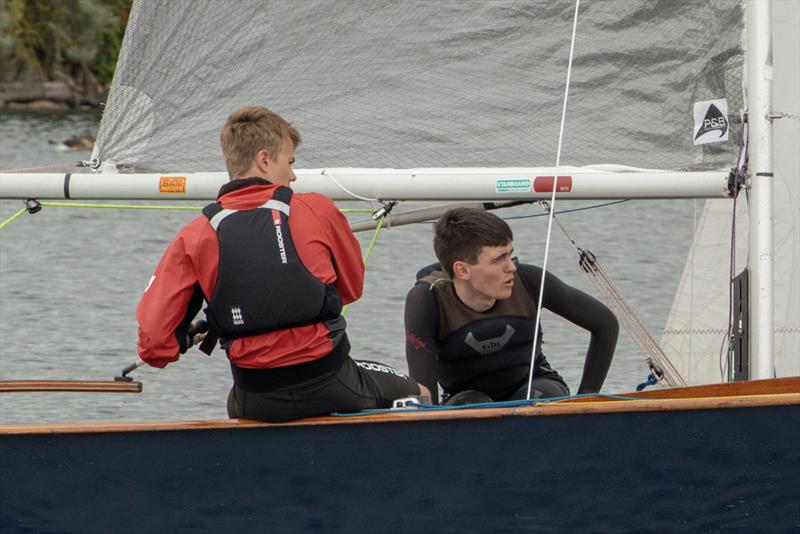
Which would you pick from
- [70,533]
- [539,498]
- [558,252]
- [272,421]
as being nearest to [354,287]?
[272,421]

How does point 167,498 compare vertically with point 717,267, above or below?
below

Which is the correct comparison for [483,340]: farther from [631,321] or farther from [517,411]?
[631,321]

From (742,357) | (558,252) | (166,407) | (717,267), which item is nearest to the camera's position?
(742,357)

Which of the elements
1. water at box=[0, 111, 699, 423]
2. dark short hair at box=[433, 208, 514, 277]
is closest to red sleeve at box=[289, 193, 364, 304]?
dark short hair at box=[433, 208, 514, 277]

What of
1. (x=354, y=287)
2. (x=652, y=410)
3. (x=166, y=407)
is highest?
(x=354, y=287)

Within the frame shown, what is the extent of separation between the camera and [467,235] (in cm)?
372

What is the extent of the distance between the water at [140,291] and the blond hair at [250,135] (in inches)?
132

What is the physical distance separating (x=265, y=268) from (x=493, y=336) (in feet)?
2.54

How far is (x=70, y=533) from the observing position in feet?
→ 11.7

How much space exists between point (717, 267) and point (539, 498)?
1.58 meters

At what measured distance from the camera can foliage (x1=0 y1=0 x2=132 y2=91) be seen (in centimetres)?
3831

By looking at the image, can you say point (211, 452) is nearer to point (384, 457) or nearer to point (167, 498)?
point (167, 498)

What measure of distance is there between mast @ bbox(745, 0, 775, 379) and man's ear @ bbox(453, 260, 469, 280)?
2.12 feet

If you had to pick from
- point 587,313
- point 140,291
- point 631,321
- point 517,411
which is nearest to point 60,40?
point 140,291
